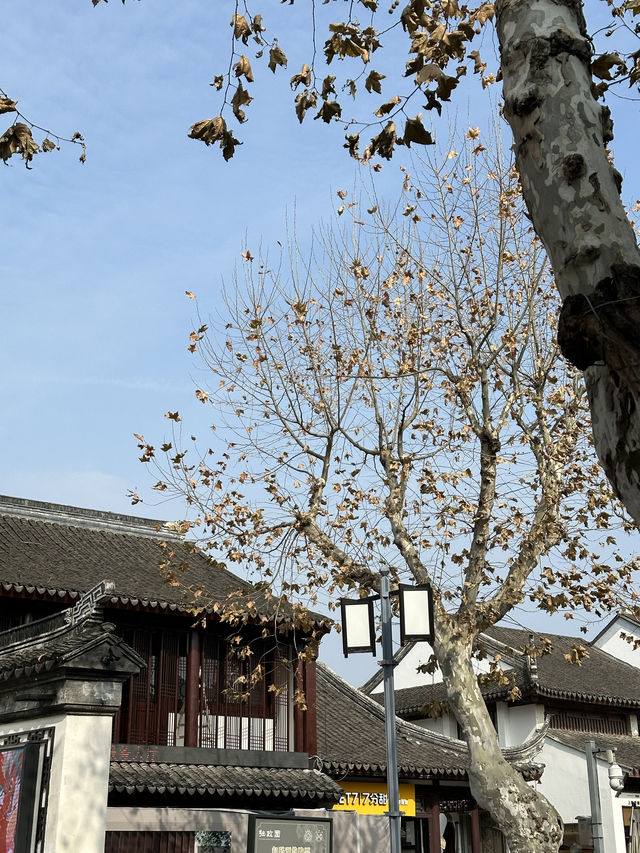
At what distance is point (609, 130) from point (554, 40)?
45 centimetres

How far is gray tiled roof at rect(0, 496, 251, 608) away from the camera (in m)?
14.8

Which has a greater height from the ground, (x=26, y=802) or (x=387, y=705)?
(x=387, y=705)

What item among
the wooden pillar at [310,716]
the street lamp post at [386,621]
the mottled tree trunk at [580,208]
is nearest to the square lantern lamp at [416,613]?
the street lamp post at [386,621]

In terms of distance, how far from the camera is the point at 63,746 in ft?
27.1

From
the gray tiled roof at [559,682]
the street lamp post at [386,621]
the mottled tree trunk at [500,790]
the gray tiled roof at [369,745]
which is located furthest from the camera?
the gray tiled roof at [559,682]

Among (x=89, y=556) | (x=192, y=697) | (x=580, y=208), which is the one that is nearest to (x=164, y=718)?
(x=192, y=697)

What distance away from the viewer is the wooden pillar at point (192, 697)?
14.8 meters

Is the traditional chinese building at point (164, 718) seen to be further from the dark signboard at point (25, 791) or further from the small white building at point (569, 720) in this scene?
the small white building at point (569, 720)

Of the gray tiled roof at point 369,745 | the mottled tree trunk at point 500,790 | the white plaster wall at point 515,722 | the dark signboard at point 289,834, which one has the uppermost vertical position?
the white plaster wall at point 515,722

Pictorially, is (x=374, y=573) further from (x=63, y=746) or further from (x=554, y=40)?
(x=554, y=40)

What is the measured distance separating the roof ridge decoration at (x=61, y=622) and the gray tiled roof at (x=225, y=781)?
3.32 metres

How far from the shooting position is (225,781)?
14.4 m

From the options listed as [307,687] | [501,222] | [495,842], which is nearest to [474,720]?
[501,222]

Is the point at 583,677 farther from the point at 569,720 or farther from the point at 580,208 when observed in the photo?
the point at 580,208
